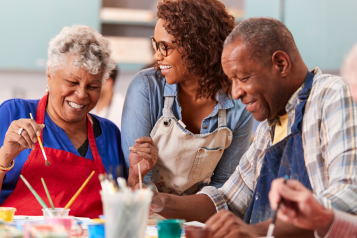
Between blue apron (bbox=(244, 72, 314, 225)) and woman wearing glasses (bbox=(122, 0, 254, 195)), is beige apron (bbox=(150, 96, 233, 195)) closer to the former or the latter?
woman wearing glasses (bbox=(122, 0, 254, 195))

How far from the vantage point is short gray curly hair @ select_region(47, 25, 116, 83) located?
1.70 metres

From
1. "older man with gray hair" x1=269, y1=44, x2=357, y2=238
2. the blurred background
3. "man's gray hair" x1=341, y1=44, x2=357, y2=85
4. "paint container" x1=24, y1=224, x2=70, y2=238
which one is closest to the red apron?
"paint container" x1=24, y1=224, x2=70, y2=238

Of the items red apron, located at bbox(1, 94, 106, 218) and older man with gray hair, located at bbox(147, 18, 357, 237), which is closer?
older man with gray hair, located at bbox(147, 18, 357, 237)

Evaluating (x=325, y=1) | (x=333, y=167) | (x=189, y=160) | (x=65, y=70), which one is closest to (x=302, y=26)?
(x=325, y=1)

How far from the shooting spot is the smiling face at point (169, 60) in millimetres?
1709

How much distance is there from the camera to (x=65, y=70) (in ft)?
5.56

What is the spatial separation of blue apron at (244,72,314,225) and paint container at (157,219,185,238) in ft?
1.43

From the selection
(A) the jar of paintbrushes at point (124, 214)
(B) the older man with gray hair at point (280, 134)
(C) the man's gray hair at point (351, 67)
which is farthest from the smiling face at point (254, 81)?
(A) the jar of paintbrushes at point (124, 214)

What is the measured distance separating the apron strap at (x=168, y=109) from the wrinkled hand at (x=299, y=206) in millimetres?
941

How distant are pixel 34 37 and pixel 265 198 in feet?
8.99

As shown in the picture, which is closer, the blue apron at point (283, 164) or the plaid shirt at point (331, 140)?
the plaid shirt at point (331, 140)

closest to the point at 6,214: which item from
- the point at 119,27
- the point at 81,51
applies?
the point at 81,51

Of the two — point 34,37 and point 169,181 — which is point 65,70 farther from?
Answer: point 34,37

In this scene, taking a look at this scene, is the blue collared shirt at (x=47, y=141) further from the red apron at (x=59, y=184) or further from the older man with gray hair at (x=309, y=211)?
the older man with gray hair at (x=309, y=211)
